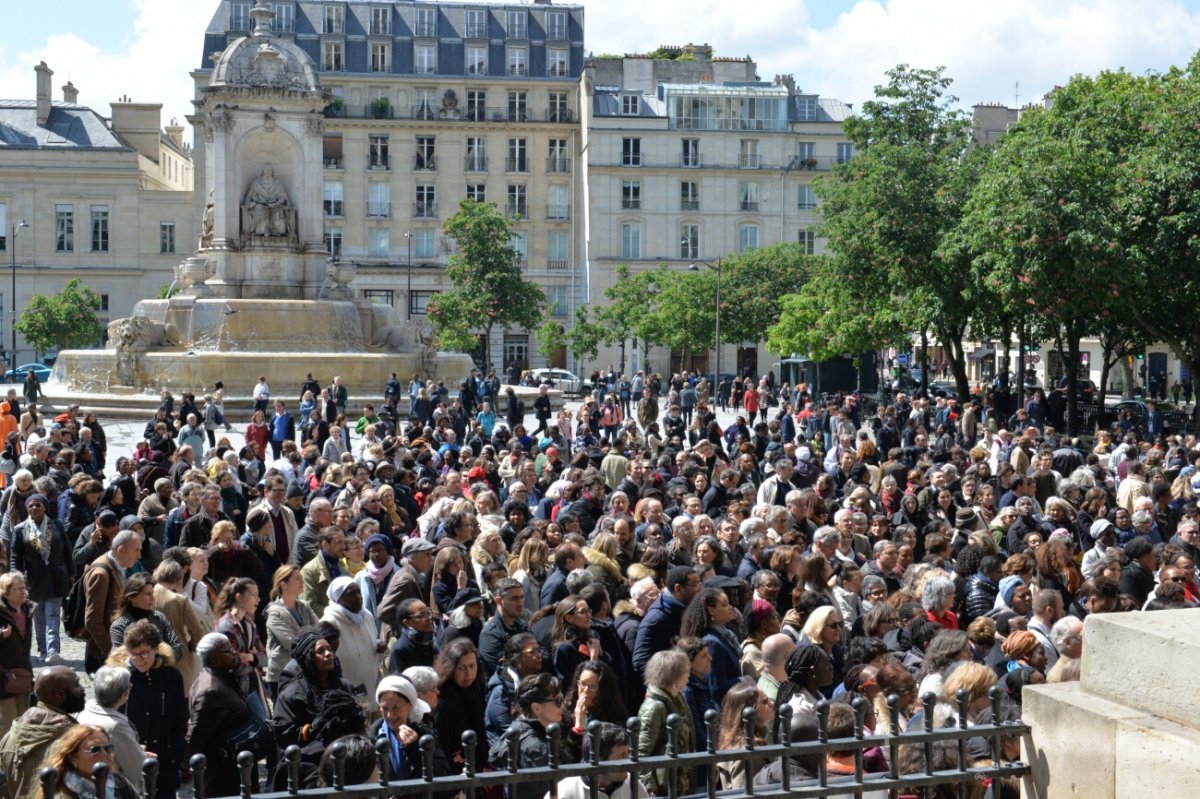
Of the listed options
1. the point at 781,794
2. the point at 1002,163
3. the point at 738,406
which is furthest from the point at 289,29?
the point at 781,794

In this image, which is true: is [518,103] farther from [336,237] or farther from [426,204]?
[336,237]

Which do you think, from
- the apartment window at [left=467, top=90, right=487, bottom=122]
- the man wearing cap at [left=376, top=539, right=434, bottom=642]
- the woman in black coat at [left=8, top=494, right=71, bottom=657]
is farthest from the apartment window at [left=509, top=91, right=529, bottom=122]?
the man wearing cap at [left=376, top=539, right=434, bottom=642]

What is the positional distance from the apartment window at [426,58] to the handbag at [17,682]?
7317 cm

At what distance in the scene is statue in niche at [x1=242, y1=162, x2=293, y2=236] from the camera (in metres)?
39.4

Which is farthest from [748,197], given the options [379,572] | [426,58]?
[379,572]

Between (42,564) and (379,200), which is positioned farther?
(379,200)

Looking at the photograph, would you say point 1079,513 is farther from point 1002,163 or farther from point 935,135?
point 935,135

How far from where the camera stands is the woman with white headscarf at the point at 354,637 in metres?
8.53

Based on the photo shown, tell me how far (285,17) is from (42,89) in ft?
40.8

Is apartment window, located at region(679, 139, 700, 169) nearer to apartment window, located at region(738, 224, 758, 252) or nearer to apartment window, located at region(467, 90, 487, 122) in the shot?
apartment window, located at region(738, 224, 758, 252)

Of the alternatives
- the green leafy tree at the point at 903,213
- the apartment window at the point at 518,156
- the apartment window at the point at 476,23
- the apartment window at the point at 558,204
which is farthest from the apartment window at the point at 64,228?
the green leafy tree at the point at 903,213

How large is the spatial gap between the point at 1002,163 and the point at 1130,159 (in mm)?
4504

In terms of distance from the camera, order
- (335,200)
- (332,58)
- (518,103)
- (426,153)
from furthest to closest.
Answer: (518,103) < (332,58) < (426,153) < (335,200)

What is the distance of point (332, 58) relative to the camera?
78.9 metres
